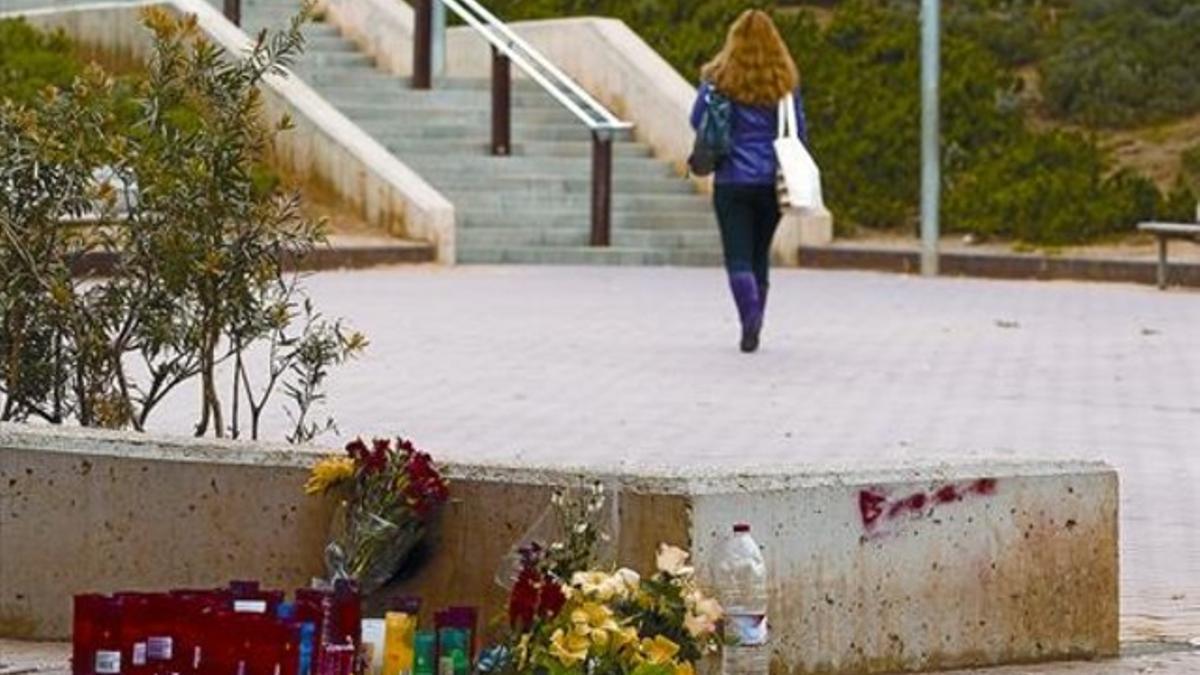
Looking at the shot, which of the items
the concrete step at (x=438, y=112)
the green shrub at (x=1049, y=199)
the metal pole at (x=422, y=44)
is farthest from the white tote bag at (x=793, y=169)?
the metal pole at (x=422, y=44)

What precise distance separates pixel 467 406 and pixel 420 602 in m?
6.60

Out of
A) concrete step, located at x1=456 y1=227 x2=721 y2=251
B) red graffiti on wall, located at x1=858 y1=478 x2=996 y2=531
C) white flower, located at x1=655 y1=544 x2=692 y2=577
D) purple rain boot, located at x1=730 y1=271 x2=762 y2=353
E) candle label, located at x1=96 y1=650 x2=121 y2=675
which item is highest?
concrete step, located at x1=456 y1=227 x2=721 y2=251

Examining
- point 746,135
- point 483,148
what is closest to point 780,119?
point 746,135

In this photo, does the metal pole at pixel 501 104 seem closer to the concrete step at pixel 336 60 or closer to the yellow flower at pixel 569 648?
the concrete step at pixel 336 60

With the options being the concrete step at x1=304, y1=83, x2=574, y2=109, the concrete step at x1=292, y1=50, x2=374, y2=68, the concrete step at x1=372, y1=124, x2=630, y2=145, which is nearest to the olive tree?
the concrete step at x1=372, y1=124, x2=630, y2=145

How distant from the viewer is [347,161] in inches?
1040

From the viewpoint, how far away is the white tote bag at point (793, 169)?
17.3 m

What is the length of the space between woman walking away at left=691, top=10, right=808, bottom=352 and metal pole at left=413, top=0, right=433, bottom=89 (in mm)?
11634

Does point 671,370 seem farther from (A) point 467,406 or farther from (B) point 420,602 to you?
(B) point 420,602

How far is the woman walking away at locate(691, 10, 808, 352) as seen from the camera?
57.6 ft

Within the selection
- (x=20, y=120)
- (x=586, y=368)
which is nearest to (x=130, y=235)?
(x=20, y=120)

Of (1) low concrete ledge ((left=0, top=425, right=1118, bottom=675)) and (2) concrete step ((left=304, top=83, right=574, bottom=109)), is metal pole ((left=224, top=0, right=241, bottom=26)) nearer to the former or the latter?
(2) concrete step ((left=304, top=83, right=574, bottom=109))

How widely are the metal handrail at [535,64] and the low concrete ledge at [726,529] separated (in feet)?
59.2

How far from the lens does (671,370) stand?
1675 centimetres
